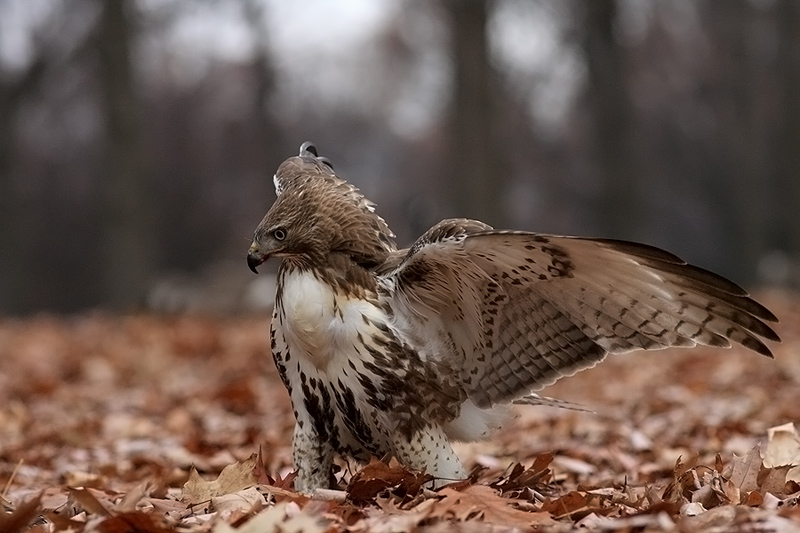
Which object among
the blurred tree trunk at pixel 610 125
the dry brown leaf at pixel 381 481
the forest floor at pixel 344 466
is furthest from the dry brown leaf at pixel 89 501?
the blurred tree trunk at pixel 610 125

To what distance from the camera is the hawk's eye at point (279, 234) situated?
3301mm

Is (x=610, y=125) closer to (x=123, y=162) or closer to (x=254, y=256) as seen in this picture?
(x=123, y=162)

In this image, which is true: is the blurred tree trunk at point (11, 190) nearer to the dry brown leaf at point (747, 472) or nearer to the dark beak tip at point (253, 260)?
the dark beak tip at point (253, 260)

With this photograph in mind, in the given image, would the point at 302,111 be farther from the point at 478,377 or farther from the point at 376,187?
the point at 478,377

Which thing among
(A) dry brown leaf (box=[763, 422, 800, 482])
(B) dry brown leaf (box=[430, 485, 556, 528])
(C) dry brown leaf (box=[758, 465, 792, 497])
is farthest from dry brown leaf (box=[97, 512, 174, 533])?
(A) dry brown leaf (box=[763, 422, 800, 482])

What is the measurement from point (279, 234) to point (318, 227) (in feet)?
0.44

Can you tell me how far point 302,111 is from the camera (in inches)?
1364

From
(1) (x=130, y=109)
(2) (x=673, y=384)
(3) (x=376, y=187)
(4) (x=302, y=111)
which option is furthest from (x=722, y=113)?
(2) (x=673, y=384)

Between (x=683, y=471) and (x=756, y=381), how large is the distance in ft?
14.2

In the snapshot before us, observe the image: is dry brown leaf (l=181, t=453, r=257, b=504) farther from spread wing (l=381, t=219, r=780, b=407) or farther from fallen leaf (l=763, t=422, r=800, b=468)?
fallen leaf (l=763, t=422, r=800, b=468)

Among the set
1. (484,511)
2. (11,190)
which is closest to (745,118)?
(11,190)

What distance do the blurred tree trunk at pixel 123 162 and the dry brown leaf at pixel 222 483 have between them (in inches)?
481

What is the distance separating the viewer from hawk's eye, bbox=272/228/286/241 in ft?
10.8

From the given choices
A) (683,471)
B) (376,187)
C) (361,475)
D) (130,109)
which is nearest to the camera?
(361,475)
